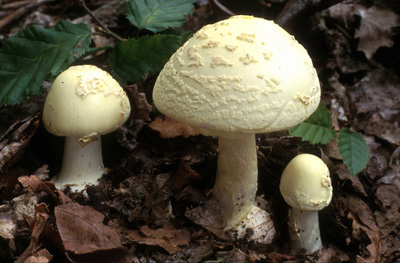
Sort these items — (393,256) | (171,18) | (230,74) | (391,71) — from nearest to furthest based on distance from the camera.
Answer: (230,74) < (393,256) < (171,18) < (391,71)

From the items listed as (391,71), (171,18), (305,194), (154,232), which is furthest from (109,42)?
(391,71)

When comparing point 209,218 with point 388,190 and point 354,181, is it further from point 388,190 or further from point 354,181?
point 388,190

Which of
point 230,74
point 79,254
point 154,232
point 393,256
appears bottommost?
point 393,256

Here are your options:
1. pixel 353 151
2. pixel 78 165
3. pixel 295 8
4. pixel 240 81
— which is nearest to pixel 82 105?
pixel 78 165


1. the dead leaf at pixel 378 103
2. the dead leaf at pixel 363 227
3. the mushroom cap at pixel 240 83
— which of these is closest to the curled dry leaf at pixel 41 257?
the mushroom cap at pixel 240 83

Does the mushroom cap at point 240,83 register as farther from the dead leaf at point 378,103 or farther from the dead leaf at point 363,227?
the dead leaf at point 378,103

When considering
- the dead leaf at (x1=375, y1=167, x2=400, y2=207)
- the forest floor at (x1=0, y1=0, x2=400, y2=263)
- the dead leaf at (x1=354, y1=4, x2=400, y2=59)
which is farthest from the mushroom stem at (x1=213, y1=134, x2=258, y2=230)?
the dead leaf at (x1=354, y1=4, x2=400, y2=59)

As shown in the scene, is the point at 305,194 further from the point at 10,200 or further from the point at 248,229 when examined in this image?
the point at 10,200
